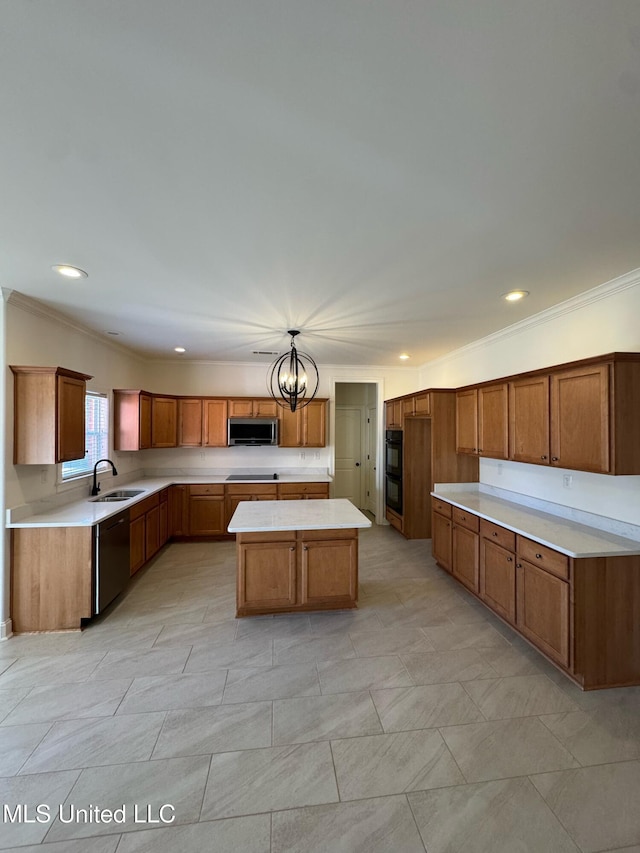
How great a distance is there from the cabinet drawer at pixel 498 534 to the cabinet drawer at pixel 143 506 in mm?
3531

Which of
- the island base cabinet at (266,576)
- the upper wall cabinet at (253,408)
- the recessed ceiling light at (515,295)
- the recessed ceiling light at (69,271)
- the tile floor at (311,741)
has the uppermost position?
the recessed ceiling light at (69,271)

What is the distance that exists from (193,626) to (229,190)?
315 centimetres

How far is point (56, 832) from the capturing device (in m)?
1.45

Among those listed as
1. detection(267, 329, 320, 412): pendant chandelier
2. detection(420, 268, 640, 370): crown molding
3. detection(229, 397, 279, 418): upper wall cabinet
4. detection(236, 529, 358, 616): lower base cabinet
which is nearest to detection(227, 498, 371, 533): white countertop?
detection(236, 529, 358, 616): lower base cabinet

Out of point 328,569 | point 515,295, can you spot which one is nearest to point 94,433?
point 328,569

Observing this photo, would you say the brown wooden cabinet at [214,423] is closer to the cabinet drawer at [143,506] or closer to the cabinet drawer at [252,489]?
the cabinet drawer at [252,489]

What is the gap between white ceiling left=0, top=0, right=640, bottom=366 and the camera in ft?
3.08

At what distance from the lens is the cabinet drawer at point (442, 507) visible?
3.91 meters

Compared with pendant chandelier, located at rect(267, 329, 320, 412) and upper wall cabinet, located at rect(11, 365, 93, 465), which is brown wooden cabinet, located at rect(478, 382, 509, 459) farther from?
upper wall cabinet, located at rect(11, 365, 93, 465)

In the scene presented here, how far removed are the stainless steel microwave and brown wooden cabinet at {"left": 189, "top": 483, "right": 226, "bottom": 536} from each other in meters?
0.76

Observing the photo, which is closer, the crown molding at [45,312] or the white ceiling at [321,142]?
the white ceiling at [321,142]

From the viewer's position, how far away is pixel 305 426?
18.8 ft

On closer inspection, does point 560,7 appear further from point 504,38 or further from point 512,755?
point 512,755

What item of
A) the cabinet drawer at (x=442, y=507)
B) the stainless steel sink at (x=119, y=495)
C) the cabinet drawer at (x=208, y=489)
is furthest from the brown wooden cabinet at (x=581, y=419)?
the stainless steel sink at (x=119, y=495)
